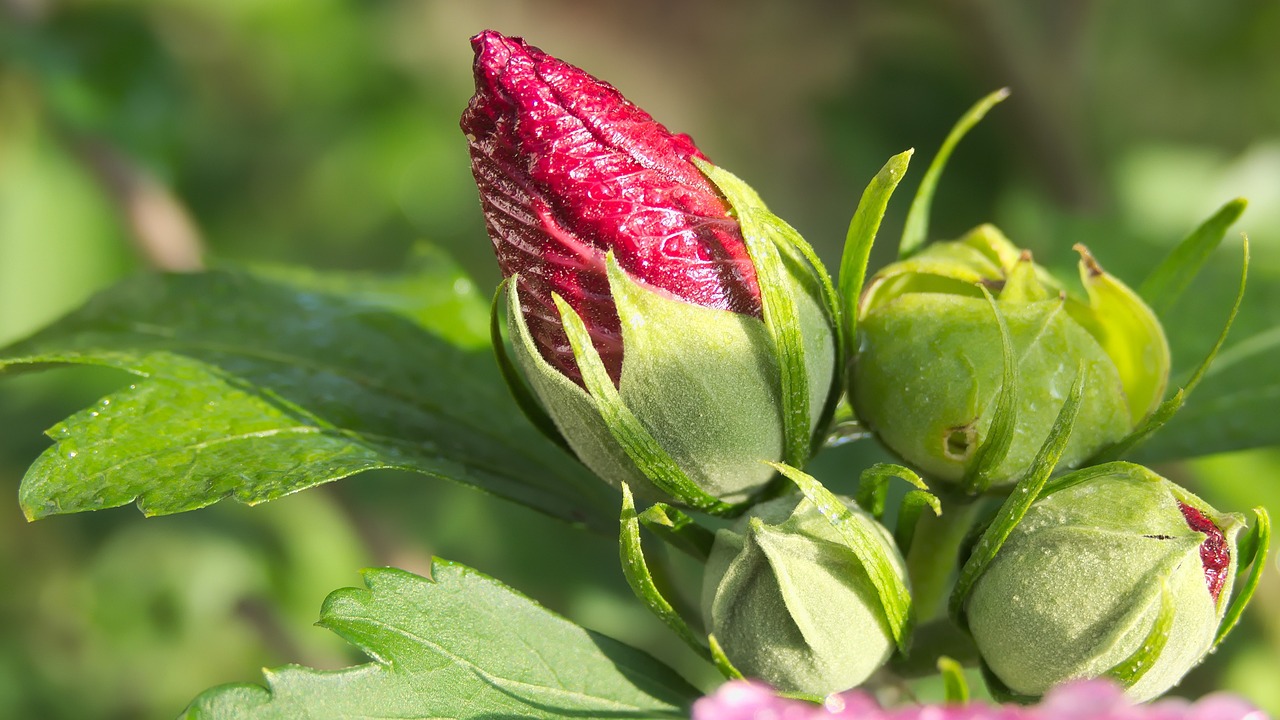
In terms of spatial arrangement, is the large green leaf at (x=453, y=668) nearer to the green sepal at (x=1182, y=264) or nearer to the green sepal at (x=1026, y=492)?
the green sepal at (x=1026, y=492)

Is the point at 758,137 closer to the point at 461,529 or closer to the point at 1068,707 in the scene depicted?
the point at 461,529

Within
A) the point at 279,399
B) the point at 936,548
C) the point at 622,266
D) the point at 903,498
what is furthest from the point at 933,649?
the point at 279,399

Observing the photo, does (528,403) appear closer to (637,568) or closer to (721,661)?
(637,568)

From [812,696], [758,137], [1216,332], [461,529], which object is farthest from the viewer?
[758,137]

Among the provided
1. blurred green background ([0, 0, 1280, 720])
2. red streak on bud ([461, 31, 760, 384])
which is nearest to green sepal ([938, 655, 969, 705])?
red streak on bud ([461, 31, 760, 384])

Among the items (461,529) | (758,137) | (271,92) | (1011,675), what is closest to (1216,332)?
(1011,675)

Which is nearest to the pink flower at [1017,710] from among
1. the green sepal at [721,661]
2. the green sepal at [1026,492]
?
the green sepal at [721,661]

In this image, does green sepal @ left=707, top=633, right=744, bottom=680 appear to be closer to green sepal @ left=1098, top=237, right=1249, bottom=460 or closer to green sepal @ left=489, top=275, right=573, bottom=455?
green sepal @ left=489, top=275, right=573, bottom=455
